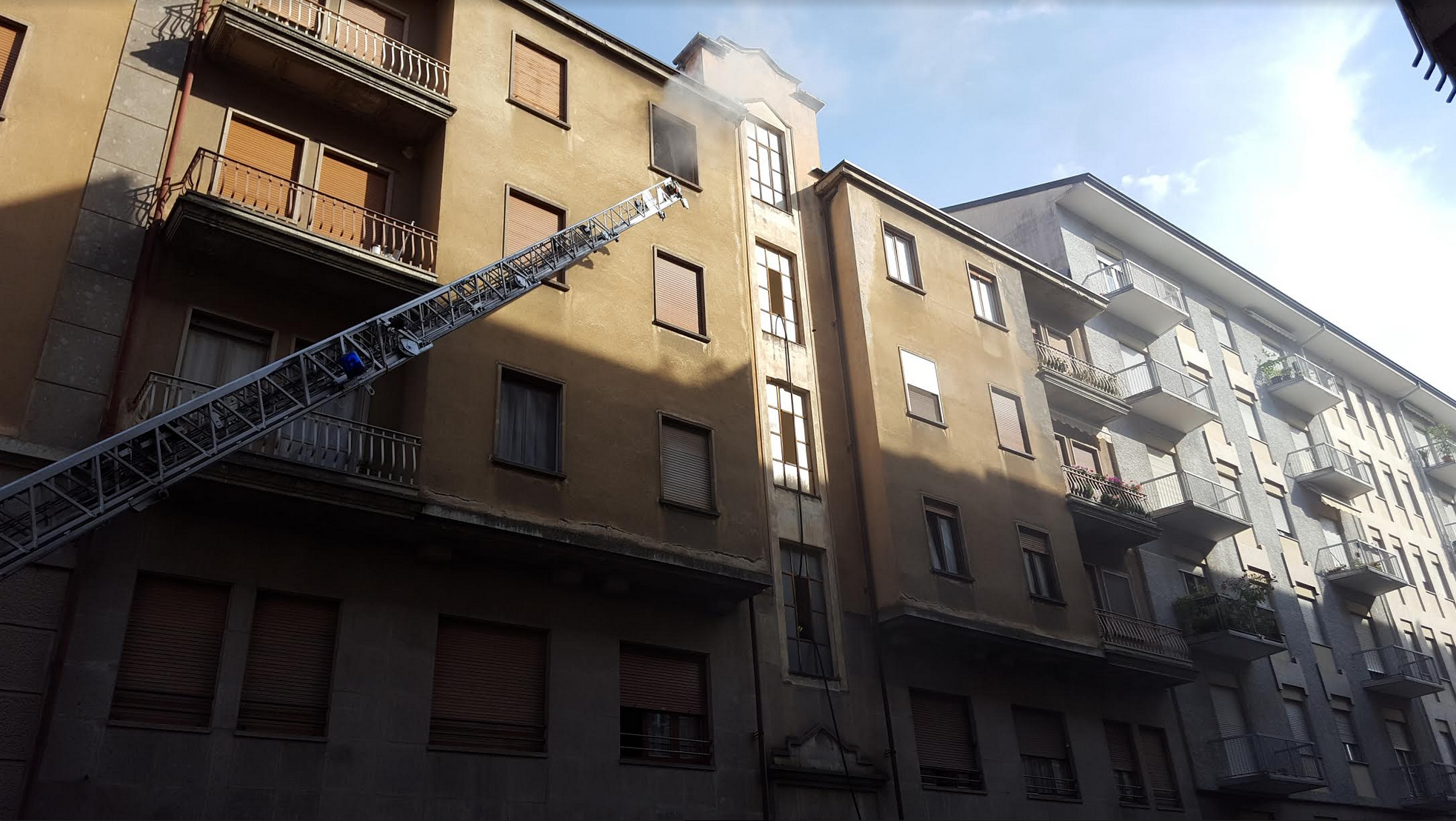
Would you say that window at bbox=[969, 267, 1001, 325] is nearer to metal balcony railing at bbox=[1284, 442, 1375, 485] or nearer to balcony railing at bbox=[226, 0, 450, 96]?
balcony railing at bbox=[226, 0, 450, 96]

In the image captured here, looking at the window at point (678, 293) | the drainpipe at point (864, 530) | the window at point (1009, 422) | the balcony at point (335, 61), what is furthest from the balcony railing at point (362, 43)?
the window at point (1009, 422)

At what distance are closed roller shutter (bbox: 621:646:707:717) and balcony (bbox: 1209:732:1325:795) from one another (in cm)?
1373

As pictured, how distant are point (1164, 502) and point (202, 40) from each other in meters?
23.1

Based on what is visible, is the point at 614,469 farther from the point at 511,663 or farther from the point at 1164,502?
the point at 1164,502

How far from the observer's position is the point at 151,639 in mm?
11898

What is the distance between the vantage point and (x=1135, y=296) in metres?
29.5

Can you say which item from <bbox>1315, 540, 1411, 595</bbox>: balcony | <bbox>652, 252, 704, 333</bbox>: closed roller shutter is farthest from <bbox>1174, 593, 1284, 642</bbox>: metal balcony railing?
<bbox>652, 252, 704, 333</bbox>: closed roller shutter

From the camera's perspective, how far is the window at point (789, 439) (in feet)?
63.4

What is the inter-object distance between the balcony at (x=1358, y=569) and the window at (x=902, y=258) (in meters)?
16.6

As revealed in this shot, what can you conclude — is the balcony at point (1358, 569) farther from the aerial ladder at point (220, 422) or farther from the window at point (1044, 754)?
the aerial ladder at point (220, 422)

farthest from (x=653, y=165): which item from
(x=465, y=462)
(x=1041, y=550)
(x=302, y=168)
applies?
(x=1041, y=550)

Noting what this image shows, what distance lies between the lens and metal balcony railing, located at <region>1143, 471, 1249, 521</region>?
2666cm

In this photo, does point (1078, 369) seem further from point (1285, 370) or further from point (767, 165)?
point (1285, 370)

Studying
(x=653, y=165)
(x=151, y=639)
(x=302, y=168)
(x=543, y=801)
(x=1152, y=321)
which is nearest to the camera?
(x=151, y=639)
